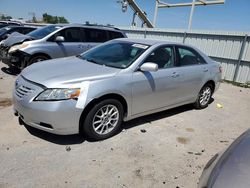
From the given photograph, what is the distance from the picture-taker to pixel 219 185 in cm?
160

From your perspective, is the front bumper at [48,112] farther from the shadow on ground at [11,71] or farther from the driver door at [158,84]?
the shadow on ground at [11,71]

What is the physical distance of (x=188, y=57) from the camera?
507 centimetres

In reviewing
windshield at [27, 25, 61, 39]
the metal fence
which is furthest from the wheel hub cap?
the metal fence

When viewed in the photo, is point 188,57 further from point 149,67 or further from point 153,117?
point 149,67

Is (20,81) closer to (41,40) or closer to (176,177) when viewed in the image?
(176,177)

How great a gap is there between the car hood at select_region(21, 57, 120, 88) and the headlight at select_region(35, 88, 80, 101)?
0.26 ft

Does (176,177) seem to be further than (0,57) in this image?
No

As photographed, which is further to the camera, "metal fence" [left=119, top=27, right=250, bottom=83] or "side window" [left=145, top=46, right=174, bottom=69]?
"metal fence" [left=119, top=27, right=250, bottom=83]

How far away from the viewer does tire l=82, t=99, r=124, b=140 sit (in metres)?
3.48

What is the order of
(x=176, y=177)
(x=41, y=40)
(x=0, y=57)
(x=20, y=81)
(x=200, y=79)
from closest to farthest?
(x=176, y=177) → (x=20, y=81) → (x=200, y=79) → (x=41, y=40) → (x=0, y=57)

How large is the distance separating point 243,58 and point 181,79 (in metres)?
6.42

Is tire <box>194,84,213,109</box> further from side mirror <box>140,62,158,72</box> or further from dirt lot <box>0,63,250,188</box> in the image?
side mirror <box>140,62,158,72</box>

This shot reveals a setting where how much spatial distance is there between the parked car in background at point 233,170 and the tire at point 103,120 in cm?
195

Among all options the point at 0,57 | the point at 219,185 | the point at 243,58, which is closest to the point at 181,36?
the point at 243,58
